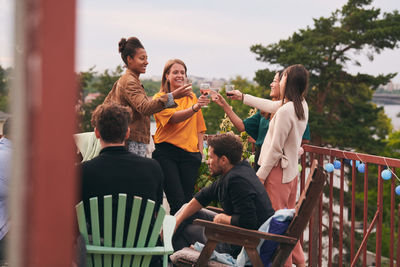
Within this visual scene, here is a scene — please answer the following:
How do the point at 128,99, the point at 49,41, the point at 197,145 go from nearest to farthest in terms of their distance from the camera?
→ the point at 49,41 < the point at 128,99 < the point at 197,145

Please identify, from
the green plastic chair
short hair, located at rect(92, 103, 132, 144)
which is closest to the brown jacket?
short hair, located at rect(92, 103, 132, 144)

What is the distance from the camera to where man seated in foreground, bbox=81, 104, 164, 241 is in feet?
8.09

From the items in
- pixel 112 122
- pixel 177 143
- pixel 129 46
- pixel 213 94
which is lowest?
pixel 177 143

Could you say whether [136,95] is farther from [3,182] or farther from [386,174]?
[386,174]

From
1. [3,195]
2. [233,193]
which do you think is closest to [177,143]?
[233,193]

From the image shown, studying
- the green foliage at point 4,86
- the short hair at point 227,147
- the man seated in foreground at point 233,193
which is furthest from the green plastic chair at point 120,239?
the green foliage at point 4,86

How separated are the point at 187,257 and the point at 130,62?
1.45 m

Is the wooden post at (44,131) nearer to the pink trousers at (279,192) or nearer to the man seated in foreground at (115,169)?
the man seated in foreground at (115,169)

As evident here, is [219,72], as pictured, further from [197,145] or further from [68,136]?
[68,136]

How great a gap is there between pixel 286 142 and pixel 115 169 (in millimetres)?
1507

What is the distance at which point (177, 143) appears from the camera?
402 centimetres

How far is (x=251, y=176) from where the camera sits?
3023 millimetres

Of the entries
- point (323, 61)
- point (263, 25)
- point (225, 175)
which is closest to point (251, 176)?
point (225, 175)

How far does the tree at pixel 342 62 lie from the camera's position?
23.8 metres
